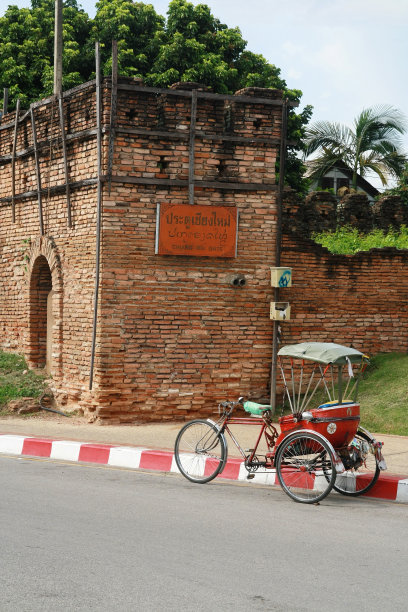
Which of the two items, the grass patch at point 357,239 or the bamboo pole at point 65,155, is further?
the grass patch at point 357,239

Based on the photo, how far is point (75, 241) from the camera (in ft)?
42.4

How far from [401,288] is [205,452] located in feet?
22.0

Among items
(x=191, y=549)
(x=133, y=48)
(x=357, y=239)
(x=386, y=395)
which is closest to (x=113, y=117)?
(x=386, y=395)

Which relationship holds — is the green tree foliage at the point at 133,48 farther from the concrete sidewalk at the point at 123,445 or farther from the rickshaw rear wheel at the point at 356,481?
the rickshaw rear wheel at the point at 356,481

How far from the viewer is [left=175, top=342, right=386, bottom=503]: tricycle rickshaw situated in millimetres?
7816

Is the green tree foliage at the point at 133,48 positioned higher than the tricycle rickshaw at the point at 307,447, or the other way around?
the green tree foliage at the point at 133,48

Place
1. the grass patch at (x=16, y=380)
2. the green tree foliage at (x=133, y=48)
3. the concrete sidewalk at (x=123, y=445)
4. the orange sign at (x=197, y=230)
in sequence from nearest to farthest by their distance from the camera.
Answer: the concrete sidewalk at (x=123, y=445)
the orange sign at (x=197, y=230)
the grass patch at (x=16, y=380)
the green tree foliage at (x=133, y=48)

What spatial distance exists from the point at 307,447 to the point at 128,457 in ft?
8.90

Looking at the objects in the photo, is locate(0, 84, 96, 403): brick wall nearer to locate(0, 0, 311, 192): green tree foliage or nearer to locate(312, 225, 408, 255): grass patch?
locate(312, 225, 408, 255): grass patch

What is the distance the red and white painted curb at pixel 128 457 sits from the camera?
326 inches

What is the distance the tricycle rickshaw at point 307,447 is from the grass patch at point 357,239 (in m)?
9.58

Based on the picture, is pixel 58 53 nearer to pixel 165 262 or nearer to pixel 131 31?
pixel 165 262

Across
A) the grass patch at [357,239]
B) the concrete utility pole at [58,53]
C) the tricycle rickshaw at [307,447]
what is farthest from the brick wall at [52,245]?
the grass patch at [357,239]

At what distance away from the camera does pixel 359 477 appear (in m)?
8.38
